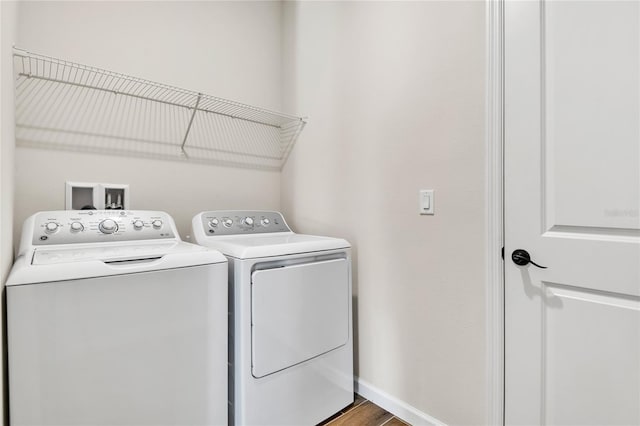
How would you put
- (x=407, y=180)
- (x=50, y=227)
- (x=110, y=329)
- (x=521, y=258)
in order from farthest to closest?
1. (x=407, y=180)
2. (x=50, y=227)
3. (x=521, y=258)
4. (x=110, y=329)

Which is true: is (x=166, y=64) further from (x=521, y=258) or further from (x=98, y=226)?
(x=521, y=258)

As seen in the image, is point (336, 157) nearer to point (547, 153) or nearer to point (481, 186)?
point (481, 186)

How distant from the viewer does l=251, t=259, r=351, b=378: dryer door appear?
1400 mm

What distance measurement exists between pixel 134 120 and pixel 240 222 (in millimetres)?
828

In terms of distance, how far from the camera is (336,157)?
2.02 m

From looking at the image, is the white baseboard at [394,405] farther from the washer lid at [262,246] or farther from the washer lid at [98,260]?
the washer lid at [98,260]

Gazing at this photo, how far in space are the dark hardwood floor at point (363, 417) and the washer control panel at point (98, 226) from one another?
1250 mm

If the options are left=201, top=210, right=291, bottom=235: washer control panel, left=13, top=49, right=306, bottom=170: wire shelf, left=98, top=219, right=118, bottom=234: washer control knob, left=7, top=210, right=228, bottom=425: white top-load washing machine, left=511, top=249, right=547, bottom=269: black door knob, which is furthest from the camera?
left=201, top=210, right=291, bottom=235: washer control panel

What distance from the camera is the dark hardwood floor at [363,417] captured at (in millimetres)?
1634

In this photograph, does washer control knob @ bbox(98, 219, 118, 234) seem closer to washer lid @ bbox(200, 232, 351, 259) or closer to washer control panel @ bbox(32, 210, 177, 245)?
washer control panel @ bbox(32, 210, 177, 245)

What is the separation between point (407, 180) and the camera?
1.64 metres

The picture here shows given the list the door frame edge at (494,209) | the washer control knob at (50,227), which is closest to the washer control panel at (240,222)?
the washer control knob at (50,227)

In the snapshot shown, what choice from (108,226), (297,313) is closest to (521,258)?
(297,313)

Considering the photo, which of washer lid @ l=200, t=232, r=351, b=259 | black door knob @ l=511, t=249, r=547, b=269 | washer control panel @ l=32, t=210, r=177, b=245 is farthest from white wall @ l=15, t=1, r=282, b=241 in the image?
black door knob @ l=511, t=249, r=547, b=269
